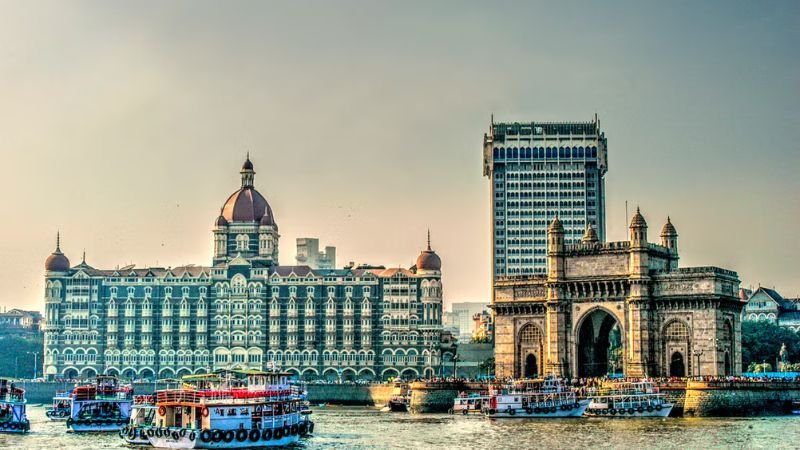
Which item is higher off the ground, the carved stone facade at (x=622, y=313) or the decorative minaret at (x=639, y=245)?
the decorative minaret at (x=639, y=245)

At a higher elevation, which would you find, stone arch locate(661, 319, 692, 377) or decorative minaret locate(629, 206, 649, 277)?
decorative minaret locate(629, 206, 649, 277)

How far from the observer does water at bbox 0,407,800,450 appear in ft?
349

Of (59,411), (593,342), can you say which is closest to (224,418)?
(59,411)

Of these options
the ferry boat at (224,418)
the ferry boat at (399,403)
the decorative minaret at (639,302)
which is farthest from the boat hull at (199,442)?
the ferry boat at (399,403)

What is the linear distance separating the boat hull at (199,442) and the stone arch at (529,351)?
200 feet

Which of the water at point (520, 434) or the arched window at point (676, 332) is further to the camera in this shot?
the arched window at point (676, 332)

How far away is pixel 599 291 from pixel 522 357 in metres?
13.8

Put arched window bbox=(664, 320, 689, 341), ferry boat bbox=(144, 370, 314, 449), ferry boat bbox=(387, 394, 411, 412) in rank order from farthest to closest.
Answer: ferry boat bbox=(387, 394, 411, 412) < arched window bbox=(664, 320, 689, 341) < ferry boat bbox=(144, 370, 314, 449)

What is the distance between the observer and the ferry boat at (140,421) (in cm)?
10544

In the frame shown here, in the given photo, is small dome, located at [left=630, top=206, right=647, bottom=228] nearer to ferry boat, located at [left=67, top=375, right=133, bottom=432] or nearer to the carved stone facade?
the carved stone facade

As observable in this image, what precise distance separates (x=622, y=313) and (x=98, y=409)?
5902 centimetres

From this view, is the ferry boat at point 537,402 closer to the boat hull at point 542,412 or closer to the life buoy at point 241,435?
the boat hull at point 542,412

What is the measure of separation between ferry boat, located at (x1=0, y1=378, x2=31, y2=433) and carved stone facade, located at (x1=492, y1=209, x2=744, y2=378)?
60430 mm

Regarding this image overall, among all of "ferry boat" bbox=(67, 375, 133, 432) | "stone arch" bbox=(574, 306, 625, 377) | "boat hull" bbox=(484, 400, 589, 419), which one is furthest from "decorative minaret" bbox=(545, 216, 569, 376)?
"ferry boat" bbox=(67, 375, 133, 432)
